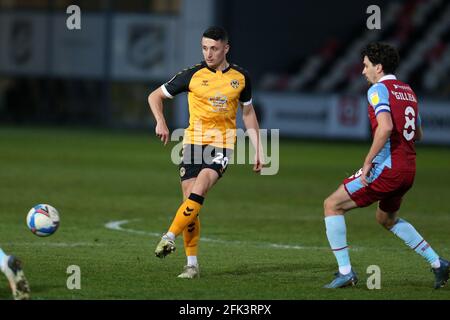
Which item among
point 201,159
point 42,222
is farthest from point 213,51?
point 42,222

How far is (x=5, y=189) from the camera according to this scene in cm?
1719

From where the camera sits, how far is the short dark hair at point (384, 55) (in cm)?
891

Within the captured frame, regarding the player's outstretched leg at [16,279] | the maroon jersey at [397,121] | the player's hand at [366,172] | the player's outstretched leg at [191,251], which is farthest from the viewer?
the player's outstretched leg at [191,251]

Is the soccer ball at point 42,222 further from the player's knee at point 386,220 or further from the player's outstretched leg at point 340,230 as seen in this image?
the player's knee at point 386,220

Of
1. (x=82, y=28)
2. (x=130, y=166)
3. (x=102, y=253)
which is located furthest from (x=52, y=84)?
(x=102, y=253)

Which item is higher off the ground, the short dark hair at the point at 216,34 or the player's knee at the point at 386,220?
the short dark hair at the point at 216,34

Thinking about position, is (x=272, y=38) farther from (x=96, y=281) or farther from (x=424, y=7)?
(x=96, y=281)

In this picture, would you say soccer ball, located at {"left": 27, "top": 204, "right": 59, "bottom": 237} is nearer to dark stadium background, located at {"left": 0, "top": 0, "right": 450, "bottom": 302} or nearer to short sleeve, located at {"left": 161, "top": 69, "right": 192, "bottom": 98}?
dark stadium background, located at {"left": 0, "top": 0, "right": 450, "bottom": 302}

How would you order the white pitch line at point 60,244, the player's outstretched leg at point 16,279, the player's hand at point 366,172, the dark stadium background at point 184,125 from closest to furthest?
the player's outstretched leg at point 16,279 < the player's hand at point 366,172 < the dark stadium background at point 184,125 < the white pitch line at point 60,244

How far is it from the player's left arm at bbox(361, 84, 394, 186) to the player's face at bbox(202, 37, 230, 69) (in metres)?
1.60

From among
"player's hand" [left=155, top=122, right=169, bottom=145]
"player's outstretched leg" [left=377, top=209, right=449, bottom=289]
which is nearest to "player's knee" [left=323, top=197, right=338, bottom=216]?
"player's outstretched leg" [left=377, top=209, right=449, bottom=289]

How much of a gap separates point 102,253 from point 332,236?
9.52ft

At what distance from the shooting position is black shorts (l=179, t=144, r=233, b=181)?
9680 mm

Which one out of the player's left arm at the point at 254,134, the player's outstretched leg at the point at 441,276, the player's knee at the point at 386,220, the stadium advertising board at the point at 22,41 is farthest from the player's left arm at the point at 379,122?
the stadium advertising board at the point at 22,41
